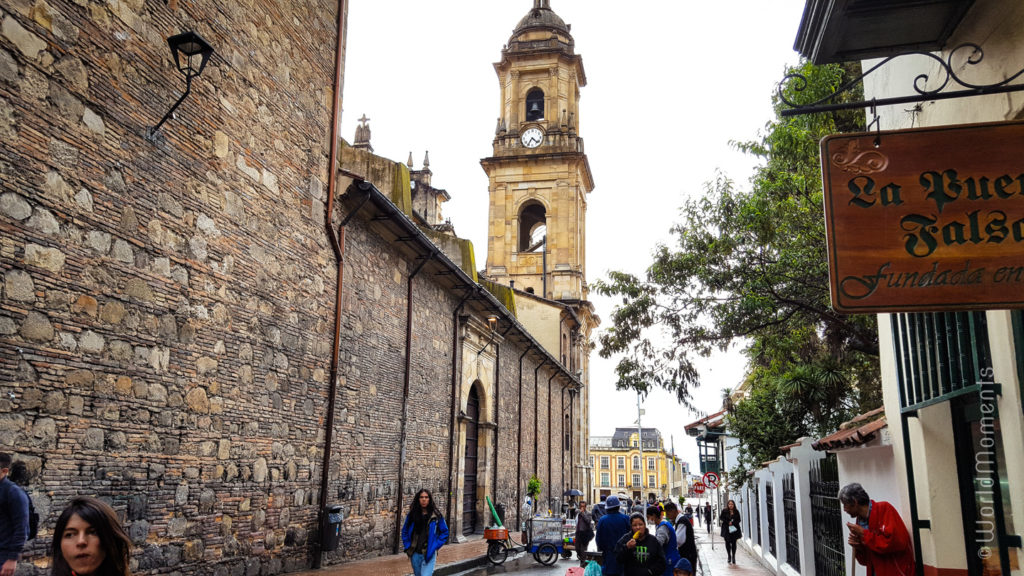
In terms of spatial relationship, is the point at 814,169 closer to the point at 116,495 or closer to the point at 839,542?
the point at 839,542

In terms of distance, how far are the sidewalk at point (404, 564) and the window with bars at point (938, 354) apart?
7.50 meters

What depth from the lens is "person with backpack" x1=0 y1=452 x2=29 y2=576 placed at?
5121 millimetres

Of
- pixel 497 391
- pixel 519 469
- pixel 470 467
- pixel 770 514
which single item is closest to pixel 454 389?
pixel 470 467

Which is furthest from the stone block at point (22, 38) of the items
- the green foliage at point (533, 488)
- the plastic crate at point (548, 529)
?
the green foliage at point (533, 488)

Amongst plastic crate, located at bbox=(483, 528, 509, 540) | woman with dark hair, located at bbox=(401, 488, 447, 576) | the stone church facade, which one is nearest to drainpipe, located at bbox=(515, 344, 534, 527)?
the stone church facade

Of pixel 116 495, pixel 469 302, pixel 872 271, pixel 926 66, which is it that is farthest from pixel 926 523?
pixel 469 302

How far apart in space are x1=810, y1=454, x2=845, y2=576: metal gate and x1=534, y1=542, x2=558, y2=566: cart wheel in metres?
6.37

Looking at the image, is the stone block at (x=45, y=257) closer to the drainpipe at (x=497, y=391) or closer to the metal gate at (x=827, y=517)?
the metal gate at (x=827, y=517)

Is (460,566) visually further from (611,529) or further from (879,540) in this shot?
(879,540)

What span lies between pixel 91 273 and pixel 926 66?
695 centimetres

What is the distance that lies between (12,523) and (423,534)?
4.48 m

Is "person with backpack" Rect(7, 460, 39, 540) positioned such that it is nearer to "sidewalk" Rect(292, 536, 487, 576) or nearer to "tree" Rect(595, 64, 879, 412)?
"sidewalk" Rect(292, 536, 487, 576)

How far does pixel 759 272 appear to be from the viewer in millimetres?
11359

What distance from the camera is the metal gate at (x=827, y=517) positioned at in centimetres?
888
